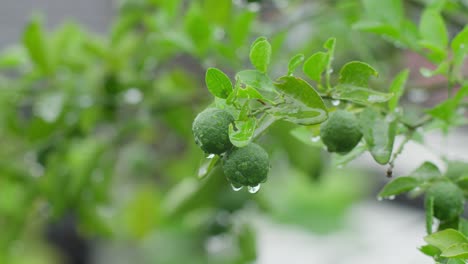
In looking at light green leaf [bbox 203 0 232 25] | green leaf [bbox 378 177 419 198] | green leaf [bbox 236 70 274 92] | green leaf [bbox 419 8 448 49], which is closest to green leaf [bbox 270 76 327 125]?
green leaf [bbox 236 70 274 92]

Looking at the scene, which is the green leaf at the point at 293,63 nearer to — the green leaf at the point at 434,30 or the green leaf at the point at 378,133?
the green leaf at the point at 378,133

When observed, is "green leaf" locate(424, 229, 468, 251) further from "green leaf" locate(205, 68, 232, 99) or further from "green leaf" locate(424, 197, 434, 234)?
"green leaf" locate(205, 68, 232, 99)

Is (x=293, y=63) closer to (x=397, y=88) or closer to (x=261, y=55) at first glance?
(x=261, y=55)

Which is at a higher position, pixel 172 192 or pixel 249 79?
pixel 172 192

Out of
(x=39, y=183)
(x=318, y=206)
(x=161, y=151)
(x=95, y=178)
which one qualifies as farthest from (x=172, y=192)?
(x=318, y=206)

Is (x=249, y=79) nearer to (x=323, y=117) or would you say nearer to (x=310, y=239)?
(x=323, y=117)

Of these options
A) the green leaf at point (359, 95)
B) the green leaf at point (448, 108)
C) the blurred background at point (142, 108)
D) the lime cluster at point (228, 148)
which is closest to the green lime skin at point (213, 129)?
the lime cluster at point (228, 148)

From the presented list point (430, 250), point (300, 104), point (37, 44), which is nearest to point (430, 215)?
point (430, 250)
